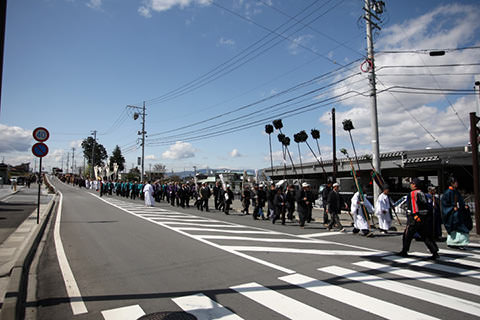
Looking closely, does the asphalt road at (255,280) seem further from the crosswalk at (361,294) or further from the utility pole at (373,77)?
the utility pole at (373,77)

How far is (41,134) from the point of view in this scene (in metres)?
11.2

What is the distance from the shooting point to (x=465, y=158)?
19000mm

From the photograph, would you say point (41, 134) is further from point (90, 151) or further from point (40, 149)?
point (90, 151)

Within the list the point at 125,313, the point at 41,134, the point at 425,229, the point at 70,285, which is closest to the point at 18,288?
the point at 70,285

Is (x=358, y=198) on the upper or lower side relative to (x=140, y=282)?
upper

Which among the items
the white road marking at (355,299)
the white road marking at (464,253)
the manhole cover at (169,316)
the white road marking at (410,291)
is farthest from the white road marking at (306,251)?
the manhole cover at (169,316)

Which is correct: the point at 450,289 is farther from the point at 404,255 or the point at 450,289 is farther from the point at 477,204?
the point at 477,204

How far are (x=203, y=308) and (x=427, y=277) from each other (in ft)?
13.3

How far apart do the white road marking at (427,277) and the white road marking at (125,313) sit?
436 cm

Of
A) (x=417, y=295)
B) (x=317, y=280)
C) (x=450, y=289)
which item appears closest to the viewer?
(x=417, y=295)

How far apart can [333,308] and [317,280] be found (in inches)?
45.3

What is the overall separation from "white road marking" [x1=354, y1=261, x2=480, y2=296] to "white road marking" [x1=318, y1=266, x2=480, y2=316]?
500 millimetres

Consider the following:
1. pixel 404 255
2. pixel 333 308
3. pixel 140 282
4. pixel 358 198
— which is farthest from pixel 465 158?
pixel 140 282

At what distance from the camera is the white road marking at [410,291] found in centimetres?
395
